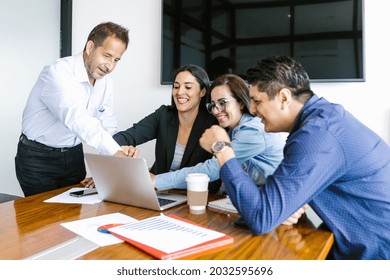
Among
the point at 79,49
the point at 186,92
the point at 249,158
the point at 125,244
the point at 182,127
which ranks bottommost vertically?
the point at 125,244

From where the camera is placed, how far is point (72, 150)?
2115mm

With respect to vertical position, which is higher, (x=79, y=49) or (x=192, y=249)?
(x=79, y=49)

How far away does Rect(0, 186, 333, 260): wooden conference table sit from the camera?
35.1 inches

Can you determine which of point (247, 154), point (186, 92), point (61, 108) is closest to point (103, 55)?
point (61, 108)

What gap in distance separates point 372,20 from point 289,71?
160cm

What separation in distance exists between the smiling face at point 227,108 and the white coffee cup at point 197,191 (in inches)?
24.9

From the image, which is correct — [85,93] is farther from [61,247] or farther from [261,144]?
[61,247]

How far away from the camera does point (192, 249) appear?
87cm

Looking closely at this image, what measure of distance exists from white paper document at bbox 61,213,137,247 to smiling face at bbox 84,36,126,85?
39.6 inches

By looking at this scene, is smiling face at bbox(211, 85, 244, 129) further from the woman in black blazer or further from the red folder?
the red folder

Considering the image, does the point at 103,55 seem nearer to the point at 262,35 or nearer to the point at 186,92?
the point at 186,92

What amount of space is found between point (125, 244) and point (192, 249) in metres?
0.19

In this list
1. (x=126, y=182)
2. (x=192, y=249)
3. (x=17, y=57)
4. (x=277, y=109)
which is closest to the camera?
(x=192, y=249)

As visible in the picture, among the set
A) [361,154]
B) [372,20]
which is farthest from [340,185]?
[372,20]
